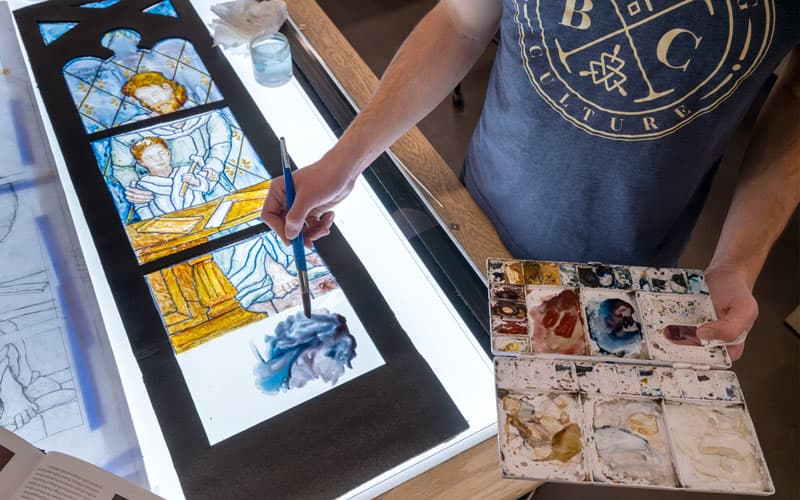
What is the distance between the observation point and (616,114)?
896mm

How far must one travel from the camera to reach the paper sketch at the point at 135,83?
1.32 meters

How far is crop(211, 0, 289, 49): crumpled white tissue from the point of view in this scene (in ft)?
4.77

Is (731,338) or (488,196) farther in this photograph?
(488,196)

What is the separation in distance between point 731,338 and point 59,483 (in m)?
0.89

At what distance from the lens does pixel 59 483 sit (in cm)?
66

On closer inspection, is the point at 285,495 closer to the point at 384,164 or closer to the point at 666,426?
the point at 666,426

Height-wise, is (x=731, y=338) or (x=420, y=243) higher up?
(x=420, y=243)

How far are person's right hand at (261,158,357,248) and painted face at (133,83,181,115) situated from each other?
19.4 inches

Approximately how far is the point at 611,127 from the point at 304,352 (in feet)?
2.13

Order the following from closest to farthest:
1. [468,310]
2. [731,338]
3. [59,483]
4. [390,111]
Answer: [59,483]
[731,338]
[468,310]
[390,111]

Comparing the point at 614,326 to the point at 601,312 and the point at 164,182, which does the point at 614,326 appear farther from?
the point at 164,182

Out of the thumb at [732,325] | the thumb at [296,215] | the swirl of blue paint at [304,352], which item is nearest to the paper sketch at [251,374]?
the swirl of blue paint at [304,352]

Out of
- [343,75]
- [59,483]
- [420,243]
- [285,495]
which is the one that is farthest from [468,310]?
[343,75]

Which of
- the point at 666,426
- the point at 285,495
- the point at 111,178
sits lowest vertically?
the point at 666,426
